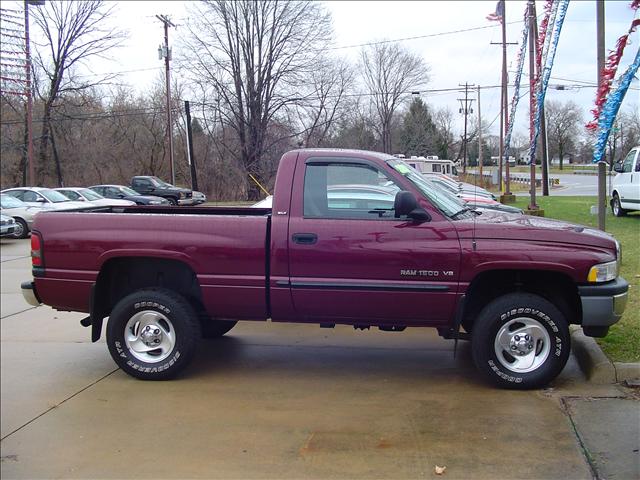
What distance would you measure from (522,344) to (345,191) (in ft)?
6.34

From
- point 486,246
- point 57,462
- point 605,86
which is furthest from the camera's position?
point 605,86

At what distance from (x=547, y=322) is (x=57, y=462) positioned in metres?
3.71

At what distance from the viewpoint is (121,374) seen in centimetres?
533

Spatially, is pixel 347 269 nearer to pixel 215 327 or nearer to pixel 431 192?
pixel 431 192

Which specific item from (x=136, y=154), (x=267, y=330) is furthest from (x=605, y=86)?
(x=136, y=154)

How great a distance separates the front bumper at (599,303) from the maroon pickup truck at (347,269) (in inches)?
0.4

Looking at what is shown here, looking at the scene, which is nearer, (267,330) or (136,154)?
(267,330)

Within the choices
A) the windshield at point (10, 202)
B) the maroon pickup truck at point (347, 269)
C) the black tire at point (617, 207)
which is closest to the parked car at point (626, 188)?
the black tire at point (617, 207)

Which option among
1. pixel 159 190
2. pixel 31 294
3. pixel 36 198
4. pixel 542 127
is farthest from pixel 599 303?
pixel 159 190

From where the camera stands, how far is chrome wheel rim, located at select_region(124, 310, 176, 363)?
508 centimetres

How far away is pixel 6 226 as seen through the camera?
1681 cm

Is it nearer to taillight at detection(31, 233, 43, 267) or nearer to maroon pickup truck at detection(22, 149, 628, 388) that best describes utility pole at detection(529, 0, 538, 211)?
maroon pickup truck at detection(22, 149, 628, 388)

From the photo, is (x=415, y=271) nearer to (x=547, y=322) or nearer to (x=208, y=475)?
(x=547, y=322)

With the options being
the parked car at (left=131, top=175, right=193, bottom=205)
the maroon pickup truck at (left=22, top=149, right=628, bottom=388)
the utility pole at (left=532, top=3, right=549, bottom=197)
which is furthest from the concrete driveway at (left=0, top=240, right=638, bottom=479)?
the parked car at (left=131, top=175, right=193, bottom=205)
